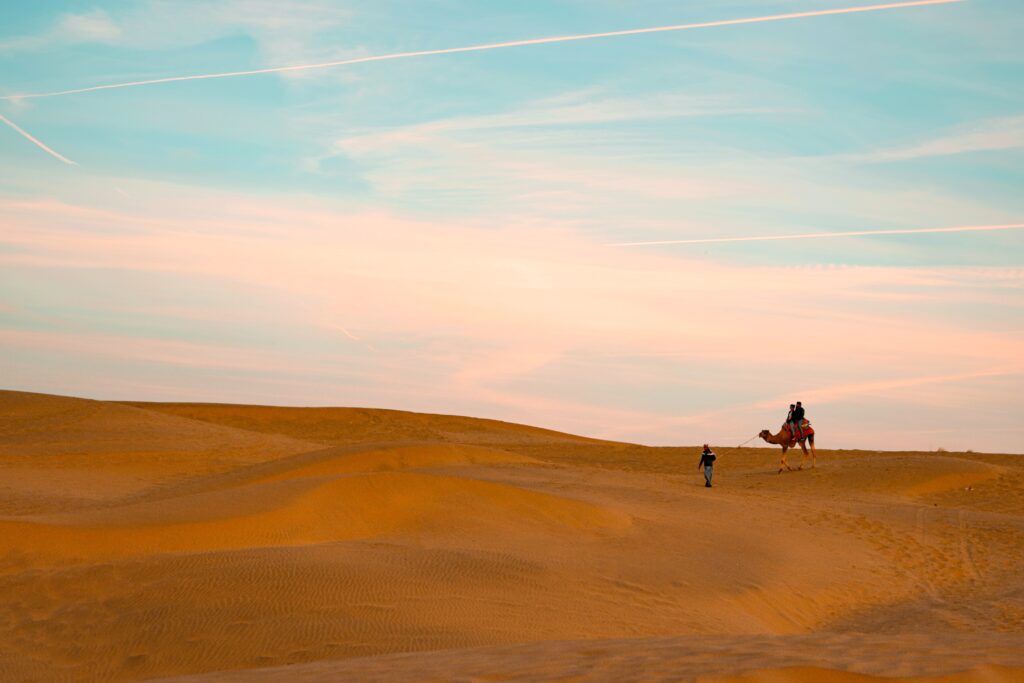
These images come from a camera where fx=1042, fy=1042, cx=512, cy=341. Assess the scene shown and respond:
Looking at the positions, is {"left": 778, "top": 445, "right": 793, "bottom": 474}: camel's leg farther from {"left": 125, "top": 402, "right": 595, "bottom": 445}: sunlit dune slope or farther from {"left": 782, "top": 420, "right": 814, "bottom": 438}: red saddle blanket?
{"left": 125, "top": 402, "right": 595, "bottom": 445}: sunlit dune slope

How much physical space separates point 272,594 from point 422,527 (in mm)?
5272

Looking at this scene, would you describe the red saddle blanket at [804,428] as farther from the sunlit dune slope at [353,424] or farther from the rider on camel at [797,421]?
the sunlit dune slope at [353,424]

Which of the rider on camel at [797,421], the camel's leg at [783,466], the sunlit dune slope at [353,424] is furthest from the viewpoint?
the sunlit dune slope at [353,424]

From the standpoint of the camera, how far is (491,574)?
1320cm

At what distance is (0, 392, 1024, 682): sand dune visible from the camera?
26.9 ft

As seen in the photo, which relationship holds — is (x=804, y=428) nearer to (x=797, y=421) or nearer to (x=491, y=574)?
(x=797, y=421)

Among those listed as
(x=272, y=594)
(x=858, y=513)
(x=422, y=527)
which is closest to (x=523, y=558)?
(x=422, y=527)

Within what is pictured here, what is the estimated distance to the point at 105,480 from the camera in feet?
90.8

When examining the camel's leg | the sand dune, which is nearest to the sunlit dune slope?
the camel's leg

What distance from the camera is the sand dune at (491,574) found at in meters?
8.20

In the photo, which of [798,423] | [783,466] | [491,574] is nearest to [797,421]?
[798,423]

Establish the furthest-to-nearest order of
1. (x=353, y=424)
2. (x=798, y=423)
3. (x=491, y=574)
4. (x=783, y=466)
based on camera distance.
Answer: (x=353, y=424) < (x=783, y=466) < (x=798, y=423) < (x=491, y=574)

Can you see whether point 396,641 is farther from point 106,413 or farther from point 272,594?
point 106,413

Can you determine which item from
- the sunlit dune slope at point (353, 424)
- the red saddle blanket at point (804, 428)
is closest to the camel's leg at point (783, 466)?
the red saddle blanket at point (804, 428)
